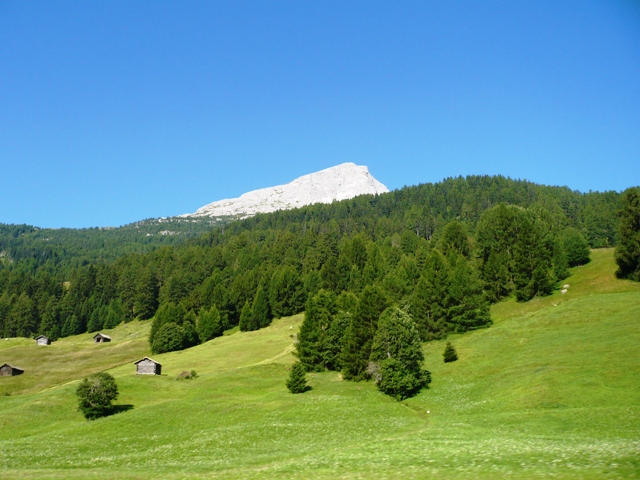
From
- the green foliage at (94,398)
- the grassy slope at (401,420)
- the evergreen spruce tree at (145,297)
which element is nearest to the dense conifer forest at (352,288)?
the evergreen spruce tree at (145,297)

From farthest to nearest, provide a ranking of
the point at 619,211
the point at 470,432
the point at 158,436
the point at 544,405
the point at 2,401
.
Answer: the point at 619,211
the point at 2,401
the point at 158,436
the point at 544,405
the point at 470,432

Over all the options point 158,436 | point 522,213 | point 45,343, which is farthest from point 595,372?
point 45,343

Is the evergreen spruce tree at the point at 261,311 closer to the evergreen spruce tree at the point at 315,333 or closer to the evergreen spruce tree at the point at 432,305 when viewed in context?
the evergreen spruce tree at the point at 315,333

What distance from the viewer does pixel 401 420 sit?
4500 centimetres

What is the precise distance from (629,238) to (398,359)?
198 feet

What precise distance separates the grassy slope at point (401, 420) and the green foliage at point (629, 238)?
629 centimetres

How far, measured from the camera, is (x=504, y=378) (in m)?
53.6

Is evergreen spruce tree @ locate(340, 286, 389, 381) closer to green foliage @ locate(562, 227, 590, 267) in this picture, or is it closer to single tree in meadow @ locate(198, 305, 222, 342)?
single tree in meadow @ locate(198, 305, 222, 342)

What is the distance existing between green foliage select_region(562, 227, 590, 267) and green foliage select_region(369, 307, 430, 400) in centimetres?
7771

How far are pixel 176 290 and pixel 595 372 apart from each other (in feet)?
525

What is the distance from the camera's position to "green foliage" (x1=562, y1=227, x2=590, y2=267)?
122438 millimetres

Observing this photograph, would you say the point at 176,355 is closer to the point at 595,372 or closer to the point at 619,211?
the point at 595,372

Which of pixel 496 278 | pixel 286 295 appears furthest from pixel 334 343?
pixel 286 295

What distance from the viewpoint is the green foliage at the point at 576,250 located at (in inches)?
4820
